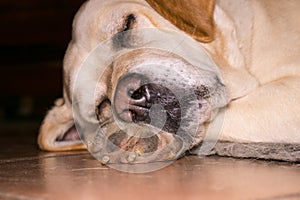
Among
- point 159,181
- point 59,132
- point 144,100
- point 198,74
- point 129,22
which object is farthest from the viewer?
point 59,132

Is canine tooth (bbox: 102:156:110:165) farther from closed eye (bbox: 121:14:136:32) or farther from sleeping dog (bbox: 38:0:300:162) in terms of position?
closed eye (bbox: 121:14:136:32)

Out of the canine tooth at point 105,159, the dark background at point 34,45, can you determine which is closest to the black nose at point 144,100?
the canine tooth at point 105,159

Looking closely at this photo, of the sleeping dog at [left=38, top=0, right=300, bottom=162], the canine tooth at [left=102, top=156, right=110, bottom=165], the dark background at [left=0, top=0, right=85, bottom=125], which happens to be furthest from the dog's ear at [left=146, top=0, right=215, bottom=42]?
the dark background at [left=0, top=0, right=85, bottom=125]

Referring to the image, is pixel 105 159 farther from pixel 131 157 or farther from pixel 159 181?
pixel 159 181

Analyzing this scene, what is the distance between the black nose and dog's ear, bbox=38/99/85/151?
579mm

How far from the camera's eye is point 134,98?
62.6 inches

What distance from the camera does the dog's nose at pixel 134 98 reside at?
1.58 m

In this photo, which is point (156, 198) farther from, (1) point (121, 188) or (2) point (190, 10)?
(2) point (190, 10)

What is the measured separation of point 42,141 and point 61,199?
1.10 m

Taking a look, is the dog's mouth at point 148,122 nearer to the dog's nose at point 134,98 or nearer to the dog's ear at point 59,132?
the dog's nose at point 134,98

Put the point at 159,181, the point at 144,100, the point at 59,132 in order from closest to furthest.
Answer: the point at 159,181, the point at 144,100, the point at 59,132

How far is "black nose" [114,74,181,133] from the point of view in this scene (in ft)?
5.18

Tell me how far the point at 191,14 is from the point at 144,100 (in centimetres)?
31

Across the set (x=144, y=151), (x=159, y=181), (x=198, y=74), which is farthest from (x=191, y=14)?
(x=159, y=181)
